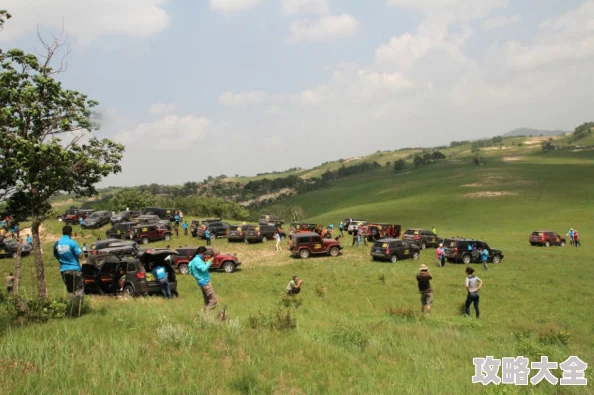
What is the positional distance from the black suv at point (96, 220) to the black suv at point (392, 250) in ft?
90.2

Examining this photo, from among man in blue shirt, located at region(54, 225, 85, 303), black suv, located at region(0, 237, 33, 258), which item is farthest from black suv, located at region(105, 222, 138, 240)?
man in blue shirt, located at region(54, 225, 85, 303)

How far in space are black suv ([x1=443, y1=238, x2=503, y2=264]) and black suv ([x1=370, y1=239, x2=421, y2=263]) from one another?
2.31 meters

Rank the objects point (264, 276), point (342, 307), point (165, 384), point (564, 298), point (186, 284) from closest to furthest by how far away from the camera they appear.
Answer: point (165, 384), point (342, 307), point (564, 298), point (186, 284), point (264, 276)

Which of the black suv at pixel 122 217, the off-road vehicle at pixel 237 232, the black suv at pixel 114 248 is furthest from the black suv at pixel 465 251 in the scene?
the black suv at pixel 122 217

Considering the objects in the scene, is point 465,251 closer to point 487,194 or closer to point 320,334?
point 320,334

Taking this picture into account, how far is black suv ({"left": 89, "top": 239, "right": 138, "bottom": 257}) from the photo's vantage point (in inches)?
918

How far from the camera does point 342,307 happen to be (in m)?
15.4

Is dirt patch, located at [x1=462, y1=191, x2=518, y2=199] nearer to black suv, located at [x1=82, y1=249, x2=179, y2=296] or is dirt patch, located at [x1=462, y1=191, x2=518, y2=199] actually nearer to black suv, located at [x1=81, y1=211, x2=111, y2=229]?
black suv, located at [x1=81, y1=211, x2=111, y2=229]

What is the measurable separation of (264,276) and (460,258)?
13.5 metres

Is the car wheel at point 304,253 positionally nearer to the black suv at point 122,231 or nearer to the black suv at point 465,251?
the black suv at point 465,251

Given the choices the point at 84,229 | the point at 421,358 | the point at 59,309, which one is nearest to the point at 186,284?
the point at 59,309

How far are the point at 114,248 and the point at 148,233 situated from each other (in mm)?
9866

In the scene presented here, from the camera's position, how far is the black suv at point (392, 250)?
26281 millimetres

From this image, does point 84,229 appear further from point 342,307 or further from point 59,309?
point 59,309
